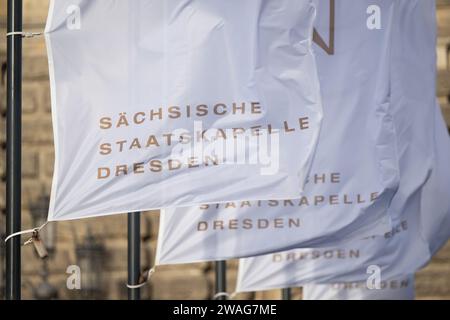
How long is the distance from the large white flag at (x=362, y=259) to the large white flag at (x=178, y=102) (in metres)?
2.64

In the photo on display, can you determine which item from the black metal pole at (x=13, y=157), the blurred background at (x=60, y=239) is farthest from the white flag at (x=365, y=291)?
the black metal pole at (x=13, y=157)

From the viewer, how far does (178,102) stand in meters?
6.31

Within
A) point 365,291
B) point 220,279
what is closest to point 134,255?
point 220,279

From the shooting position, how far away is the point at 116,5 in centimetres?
632

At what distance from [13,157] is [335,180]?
228 centimetres

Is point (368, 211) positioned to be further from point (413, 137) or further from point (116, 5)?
point (116, 5)

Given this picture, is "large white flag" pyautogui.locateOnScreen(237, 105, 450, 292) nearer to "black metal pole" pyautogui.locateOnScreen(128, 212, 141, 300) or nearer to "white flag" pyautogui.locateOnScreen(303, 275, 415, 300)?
"white flag" pyautogui.locateOnScreen(303, 275, 415, 300)

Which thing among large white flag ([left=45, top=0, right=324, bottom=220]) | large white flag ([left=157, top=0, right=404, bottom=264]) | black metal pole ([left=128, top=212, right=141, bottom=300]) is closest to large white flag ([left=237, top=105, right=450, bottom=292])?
large white flag ([left=157, top=0, right=404, bottom=264])

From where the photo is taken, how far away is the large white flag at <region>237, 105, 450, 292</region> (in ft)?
30.1

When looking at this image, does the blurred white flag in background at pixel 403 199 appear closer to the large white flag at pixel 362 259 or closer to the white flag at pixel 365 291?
the large white flag at pixel 362 259

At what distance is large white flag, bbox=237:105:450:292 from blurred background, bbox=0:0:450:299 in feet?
8.90

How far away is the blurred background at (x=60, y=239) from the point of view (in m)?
12.0

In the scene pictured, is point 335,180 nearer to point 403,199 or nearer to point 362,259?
point 403,199

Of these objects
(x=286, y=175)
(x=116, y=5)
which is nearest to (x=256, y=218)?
(x=286, y=175)
